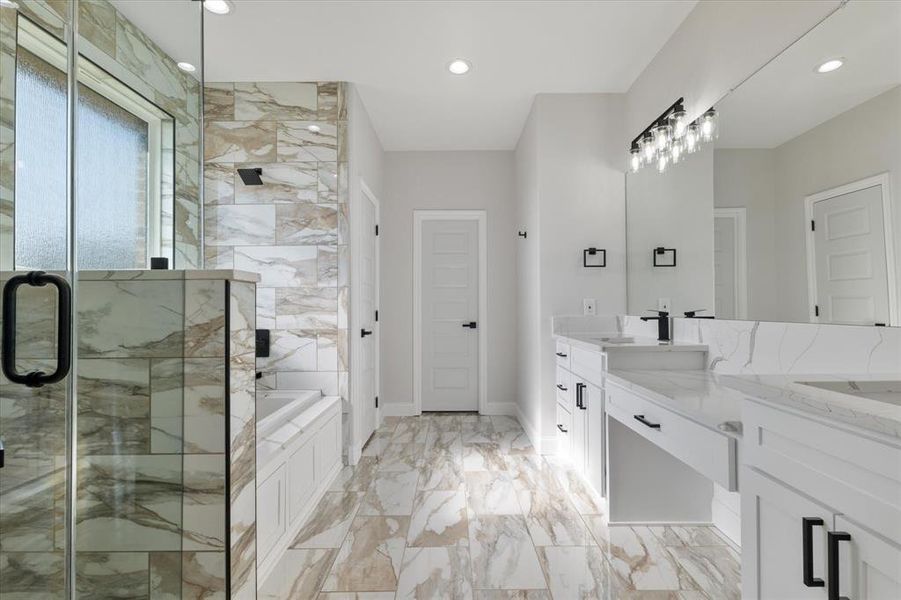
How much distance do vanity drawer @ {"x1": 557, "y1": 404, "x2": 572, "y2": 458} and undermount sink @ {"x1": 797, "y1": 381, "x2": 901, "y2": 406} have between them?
1.96m

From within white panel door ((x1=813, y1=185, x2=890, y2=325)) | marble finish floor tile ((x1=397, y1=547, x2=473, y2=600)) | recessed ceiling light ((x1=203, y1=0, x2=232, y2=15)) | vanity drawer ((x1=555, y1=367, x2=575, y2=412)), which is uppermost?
recessed ceiling light ((x1=203, y1=0, x2=232, y2=15))

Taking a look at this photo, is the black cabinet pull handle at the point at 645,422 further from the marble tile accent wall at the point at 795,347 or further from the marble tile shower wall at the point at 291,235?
the marble tile shower wall at the point at 291,235

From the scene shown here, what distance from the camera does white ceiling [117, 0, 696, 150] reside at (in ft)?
8.19

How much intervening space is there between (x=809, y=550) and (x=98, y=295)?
176 centimetres

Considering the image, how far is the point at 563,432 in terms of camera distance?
3.15m

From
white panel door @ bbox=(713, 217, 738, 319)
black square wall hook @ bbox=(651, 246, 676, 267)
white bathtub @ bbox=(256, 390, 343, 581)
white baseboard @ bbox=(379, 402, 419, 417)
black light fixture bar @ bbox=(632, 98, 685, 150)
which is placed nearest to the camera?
white bathtub @ bbox=(256, 390, 343, 581)

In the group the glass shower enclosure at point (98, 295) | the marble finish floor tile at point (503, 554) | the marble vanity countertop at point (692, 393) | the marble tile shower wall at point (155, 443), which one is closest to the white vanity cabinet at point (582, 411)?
the marble vanity countertop at point (692, 393)

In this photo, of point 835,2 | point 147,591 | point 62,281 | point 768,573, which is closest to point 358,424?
point 147,591

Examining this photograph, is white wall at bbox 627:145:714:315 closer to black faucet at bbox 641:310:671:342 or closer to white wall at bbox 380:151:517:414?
black faucet at bbox 641:310:671:342

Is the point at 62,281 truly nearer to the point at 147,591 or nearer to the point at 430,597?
the point at 147,591

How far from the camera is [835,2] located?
1564 millimetres

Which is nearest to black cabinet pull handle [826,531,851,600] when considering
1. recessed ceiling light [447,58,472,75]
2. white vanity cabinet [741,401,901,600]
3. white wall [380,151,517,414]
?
white vanity cabinet [741,401,901,600]

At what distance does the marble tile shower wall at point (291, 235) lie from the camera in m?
3.19

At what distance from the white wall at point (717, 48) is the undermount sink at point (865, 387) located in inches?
51.9
